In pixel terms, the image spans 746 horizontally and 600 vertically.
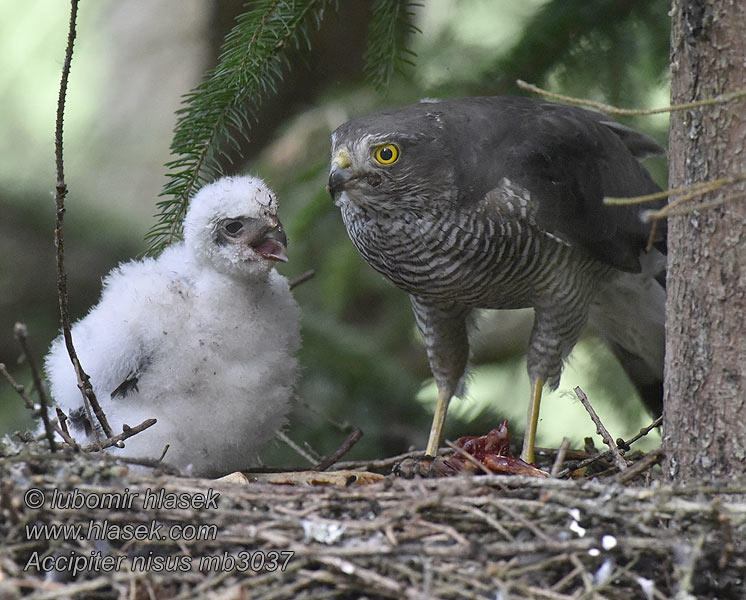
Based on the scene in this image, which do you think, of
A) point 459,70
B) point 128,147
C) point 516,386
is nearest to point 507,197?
point 459,70

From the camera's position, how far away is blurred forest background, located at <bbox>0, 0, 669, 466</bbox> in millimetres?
4480

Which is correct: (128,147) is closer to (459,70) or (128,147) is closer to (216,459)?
(459,70)

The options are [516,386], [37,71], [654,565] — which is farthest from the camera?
[37,71]

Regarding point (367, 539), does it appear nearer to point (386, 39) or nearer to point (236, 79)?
point (236, 79)

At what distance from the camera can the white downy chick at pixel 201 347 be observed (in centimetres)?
343

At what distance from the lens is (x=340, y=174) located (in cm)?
343

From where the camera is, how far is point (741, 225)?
2.62 meters

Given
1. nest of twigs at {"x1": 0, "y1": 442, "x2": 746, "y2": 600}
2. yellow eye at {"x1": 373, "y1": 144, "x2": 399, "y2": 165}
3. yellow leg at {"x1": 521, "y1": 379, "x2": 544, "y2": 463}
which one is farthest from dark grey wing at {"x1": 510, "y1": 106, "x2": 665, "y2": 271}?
nest of twigs at {"x1": 0, "y1": 442, "x2": 746, "y2": 600}

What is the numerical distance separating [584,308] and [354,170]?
120cm

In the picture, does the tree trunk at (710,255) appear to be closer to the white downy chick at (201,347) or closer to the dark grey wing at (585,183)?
the dark grey wing at (585,183)

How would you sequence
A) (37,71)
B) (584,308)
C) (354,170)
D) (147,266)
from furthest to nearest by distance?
1. (37,71)
2. (584,308)
3. (147,266)
4. (354,170)

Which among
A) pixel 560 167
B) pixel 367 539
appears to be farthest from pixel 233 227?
pixel 367 539

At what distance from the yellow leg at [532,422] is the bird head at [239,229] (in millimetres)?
1263

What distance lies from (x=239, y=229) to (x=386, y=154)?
60 centimetres
